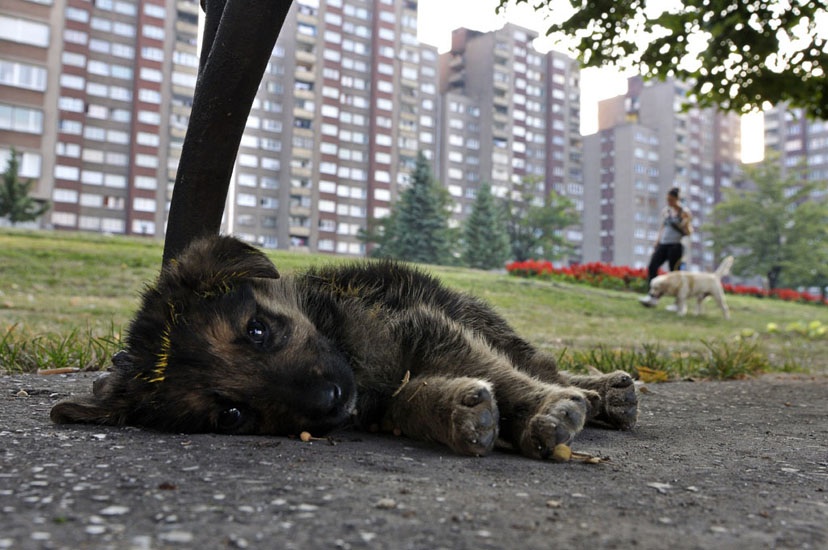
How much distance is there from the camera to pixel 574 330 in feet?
35.7

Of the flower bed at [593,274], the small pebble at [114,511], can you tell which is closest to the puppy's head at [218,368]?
the small pebble at [114,511]

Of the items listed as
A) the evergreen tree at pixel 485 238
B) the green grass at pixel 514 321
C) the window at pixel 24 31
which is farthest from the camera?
the evergreen tree at pixel 485 238

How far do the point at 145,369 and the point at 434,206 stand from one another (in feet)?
125

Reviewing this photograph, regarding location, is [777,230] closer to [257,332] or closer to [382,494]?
[257,332]

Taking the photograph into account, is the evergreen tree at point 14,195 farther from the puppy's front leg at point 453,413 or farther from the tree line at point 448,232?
the puppy's front leg at point 453,413

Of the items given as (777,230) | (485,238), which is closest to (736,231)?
(777,230)

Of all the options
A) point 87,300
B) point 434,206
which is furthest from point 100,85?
point 87,300

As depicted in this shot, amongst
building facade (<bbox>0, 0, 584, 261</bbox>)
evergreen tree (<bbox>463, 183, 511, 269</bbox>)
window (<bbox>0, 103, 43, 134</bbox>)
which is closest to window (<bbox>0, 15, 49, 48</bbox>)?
window (<bbox>0, 103, 43, 134</bbox>)

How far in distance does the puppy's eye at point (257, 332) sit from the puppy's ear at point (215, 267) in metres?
0.28

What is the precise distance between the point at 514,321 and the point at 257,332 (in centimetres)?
875

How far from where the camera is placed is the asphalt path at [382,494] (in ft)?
4.66

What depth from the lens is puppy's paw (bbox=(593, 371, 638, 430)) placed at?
3166 millimetres

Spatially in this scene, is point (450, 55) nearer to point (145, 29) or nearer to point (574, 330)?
point (145, 29)

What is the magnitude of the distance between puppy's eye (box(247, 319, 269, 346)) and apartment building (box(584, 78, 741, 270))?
87.4 m
